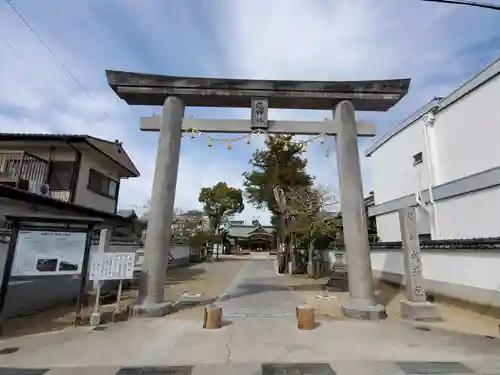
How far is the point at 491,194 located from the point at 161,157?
32.3 ft

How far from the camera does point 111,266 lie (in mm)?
7582

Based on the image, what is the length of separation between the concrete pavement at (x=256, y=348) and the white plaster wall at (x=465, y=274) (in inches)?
84.4

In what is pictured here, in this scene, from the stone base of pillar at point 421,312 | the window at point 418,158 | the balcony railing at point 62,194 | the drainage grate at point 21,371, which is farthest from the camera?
the balcony railing at point 62,194

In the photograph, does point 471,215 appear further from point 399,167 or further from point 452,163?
point 399,167

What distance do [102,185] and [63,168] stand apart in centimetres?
261

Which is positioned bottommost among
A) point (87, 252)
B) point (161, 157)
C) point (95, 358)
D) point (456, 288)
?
point (95, 358)

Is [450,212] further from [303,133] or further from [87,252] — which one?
[87,252]

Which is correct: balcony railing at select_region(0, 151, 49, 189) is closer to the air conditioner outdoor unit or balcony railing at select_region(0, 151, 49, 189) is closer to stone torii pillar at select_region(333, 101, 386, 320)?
the air conditioner outdoor unit

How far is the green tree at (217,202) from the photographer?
42406mm

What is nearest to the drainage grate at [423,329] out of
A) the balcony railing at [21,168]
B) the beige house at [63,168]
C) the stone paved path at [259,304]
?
the stone paved path at [259,304]

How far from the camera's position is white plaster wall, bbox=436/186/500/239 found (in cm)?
895

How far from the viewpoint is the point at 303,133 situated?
934 cm

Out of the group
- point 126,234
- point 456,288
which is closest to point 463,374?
point 456,288

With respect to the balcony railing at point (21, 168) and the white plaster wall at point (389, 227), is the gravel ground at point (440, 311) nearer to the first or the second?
the white plaster wall at point (389, 227)
